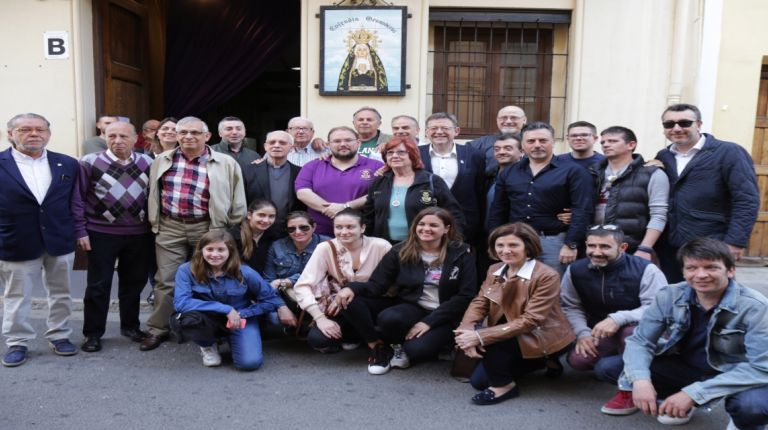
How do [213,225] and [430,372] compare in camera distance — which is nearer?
[430,372]

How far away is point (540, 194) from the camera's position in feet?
13.6

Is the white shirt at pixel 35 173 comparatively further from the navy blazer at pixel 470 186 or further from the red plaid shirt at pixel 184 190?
the navy blazer at pixel 470 186

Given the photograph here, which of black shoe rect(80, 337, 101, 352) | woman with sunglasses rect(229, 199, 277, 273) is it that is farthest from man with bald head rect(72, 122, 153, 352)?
woman with sunglasses rect(229, 199, 277, 273)

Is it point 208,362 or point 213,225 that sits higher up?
point 213,225

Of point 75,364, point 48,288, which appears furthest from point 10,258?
point 75,364

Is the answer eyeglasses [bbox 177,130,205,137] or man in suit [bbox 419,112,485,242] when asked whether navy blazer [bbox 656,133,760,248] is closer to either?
man in suit [bbox 419,112,485,242]

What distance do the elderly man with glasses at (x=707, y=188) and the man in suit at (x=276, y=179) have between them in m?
2.85

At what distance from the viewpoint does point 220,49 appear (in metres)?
8.24

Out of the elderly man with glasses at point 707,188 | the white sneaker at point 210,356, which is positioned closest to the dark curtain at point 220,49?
the white sneaker at point 210,356

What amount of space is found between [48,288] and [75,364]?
2.00 feet

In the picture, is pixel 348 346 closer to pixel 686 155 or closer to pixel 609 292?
pixel 609 292

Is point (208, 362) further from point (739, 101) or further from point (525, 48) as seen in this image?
point (739, 101)

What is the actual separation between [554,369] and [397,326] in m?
1.10

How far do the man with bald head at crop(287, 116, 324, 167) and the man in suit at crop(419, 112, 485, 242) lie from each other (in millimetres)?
1112
